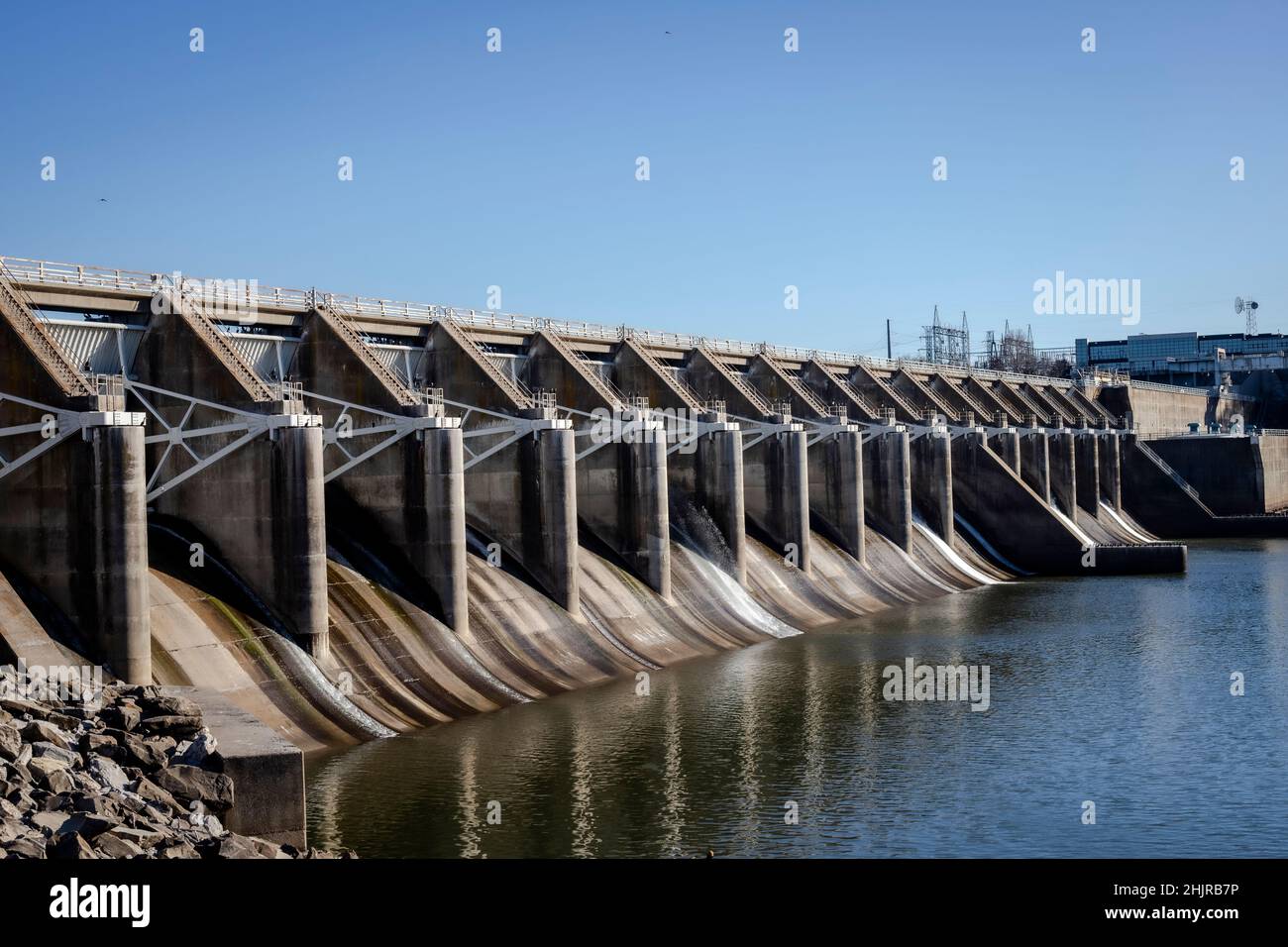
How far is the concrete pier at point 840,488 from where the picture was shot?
62938 millimetres

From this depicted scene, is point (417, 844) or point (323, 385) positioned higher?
point (323, 385)

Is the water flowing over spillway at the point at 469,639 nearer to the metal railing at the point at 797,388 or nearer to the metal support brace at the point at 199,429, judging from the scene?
the metal support brace at the point at 199,429

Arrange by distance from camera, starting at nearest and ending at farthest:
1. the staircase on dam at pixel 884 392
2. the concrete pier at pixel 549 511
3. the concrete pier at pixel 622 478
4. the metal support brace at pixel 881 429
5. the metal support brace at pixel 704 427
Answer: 1. the concrete pier at pixel 549 511
2. the concrete pier at pixel 622 478
3. the metal support brace at pixel 704 427
4. the metal support brace at pixel 881 429
5. the staircase on dam at pixel 884 392

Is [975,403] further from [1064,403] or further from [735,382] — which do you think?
[735,382]

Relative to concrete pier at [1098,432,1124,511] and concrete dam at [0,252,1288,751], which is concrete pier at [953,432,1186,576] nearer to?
concrete dam at [0,252,1288,751]

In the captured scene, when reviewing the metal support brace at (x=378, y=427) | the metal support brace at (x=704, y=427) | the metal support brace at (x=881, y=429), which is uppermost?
the metal support brace at (x=881, y=429)

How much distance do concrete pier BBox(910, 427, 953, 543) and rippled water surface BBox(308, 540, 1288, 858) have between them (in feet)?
84.3

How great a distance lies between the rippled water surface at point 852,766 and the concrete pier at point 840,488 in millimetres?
17116

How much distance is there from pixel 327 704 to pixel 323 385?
1193cm

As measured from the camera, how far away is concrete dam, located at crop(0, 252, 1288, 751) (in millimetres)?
28422

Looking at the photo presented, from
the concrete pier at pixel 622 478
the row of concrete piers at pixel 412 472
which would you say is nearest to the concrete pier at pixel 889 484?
the row of concrete piers at pixel 412 472

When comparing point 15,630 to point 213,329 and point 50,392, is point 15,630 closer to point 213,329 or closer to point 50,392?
point 50,392

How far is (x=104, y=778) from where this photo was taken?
20.3 metres
